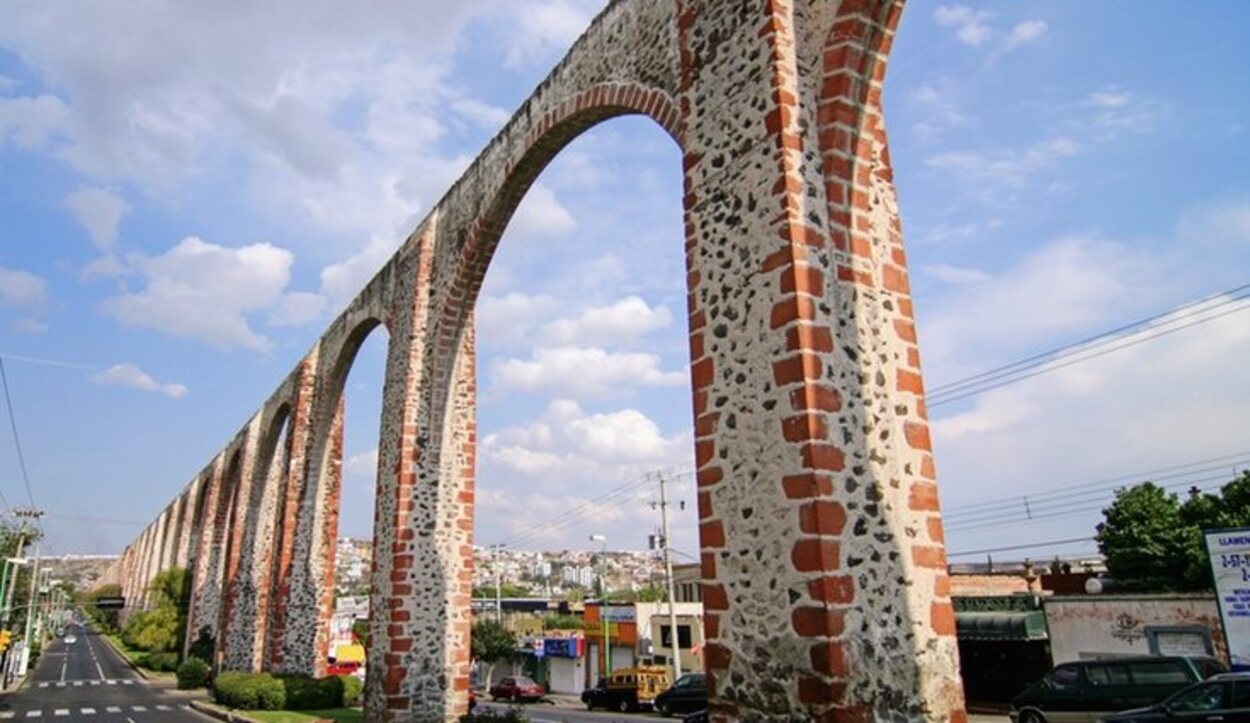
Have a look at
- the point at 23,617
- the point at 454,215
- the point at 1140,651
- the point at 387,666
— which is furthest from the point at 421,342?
the point at 23,617

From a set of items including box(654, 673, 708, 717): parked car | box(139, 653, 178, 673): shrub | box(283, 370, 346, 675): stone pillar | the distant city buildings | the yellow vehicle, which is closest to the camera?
box(283, 370, 346, 675): stone pillar

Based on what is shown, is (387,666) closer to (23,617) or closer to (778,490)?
(778,490)

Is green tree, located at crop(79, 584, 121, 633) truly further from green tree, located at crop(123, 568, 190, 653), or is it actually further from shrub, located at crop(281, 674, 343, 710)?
shrub, located at crop(281, 674, 343, 710)

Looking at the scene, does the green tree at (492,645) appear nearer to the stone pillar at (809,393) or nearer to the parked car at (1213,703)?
the parked car at (1213,703)

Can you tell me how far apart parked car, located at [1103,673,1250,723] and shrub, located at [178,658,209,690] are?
22.9 meters

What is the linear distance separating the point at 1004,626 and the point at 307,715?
1401 centimetres

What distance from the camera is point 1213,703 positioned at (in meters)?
8.13

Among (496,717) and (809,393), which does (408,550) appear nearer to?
(496,717)

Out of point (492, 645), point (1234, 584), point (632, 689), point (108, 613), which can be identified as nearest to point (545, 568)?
point (108, 613)

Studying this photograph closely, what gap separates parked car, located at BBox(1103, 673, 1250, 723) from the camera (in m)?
7.95

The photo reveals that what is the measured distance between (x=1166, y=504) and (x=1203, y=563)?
2.34 m

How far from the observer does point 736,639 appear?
4395 mm

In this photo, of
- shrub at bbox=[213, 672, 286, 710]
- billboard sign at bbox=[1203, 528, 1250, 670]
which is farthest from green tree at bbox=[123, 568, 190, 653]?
billboard sign at bbox=[1203, 528, 1250, 670]

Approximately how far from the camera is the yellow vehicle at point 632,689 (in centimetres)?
2159
